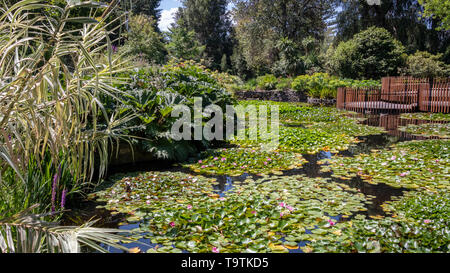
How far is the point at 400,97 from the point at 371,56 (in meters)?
5.65

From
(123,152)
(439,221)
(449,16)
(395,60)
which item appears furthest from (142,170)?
(395,60)

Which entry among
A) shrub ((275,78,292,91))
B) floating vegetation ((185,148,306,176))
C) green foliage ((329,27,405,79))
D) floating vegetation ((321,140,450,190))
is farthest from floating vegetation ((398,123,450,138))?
shrub ((275,78,292,91))

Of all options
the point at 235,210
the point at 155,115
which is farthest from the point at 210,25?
the point at 235,210

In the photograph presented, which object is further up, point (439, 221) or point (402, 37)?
point (402, 37)

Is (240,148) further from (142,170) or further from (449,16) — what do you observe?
(449,16)

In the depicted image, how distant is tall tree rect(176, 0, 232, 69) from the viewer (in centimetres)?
3750

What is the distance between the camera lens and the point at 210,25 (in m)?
38.1

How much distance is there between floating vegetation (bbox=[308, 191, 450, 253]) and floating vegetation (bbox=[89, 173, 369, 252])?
0.16 m

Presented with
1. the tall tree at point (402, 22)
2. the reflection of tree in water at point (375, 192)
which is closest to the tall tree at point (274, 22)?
the tall tree at point (402, 22)

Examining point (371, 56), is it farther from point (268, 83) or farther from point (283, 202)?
point (283, 202)

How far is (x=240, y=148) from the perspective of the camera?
6.15 m

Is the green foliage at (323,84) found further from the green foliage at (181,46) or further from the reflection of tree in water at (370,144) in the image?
the green foliage at (181,46)

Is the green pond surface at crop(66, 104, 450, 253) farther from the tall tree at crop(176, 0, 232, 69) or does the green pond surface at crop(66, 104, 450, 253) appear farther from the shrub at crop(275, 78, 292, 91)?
the tall tree at crop(176, 0, 232, 69)

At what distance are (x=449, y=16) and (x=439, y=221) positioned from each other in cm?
1708
